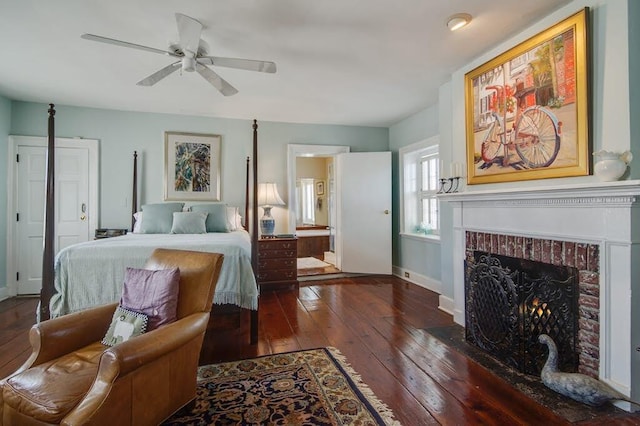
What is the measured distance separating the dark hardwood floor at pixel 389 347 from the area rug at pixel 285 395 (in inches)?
4.9

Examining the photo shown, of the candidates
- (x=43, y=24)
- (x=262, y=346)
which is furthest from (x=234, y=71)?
(x=262, y=346)

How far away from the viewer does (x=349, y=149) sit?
5.20 meters

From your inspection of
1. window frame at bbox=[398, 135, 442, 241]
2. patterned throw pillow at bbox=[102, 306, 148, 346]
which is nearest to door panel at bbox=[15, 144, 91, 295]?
patterned throw pillow at bbox=[102, 306, 148, 346]

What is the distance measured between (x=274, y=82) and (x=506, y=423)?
3295mm

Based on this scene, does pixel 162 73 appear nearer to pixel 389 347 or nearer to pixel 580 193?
pixel 389 347

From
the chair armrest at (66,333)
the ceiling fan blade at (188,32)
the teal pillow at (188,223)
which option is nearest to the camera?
the chair armrest at (66,333)

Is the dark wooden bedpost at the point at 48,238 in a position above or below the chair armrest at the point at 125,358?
above

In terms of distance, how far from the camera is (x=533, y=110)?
2275 millimetres

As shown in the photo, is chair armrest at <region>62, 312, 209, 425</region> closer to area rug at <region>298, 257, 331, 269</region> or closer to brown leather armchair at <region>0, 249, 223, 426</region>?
brown leather armchair at <region>0, 249, 223, 426</region>

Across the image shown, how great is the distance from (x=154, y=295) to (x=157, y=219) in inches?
94.0

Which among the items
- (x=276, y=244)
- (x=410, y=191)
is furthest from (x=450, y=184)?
(x=276, y=244)

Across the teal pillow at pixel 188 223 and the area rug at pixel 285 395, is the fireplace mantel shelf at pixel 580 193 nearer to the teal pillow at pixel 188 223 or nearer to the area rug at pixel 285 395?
the area rug at pixel 285 395

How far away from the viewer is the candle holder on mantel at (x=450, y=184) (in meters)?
3.04

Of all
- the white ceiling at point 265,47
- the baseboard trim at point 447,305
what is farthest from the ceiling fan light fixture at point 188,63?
the baseboard trim at point 447,305
